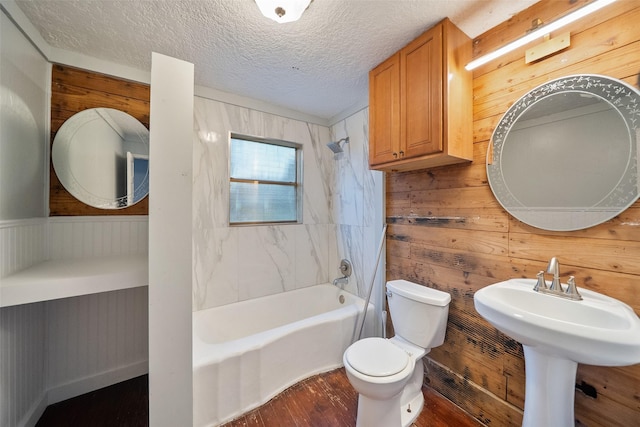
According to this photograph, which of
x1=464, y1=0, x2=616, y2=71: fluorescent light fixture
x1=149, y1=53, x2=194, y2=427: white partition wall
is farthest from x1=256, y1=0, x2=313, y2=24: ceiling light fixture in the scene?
x1=464, y1=0, x2=616, y2=71: fluorescent light fixture

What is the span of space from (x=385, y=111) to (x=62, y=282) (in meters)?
2.07

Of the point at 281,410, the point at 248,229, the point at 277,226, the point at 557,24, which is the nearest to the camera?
the point at 557,24

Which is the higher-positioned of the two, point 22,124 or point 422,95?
point 422,95

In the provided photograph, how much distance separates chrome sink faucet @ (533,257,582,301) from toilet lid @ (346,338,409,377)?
769mm

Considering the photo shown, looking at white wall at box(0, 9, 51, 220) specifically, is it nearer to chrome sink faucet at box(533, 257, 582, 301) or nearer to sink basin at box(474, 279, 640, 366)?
sink basin at box(474, 279, 640, 366)

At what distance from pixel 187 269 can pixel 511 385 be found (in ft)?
6.16

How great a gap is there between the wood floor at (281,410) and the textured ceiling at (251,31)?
2.37 meters

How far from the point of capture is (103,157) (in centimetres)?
177

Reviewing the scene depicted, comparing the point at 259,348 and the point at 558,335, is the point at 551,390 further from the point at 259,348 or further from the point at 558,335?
the point at 259,348

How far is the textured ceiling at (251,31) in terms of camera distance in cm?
126

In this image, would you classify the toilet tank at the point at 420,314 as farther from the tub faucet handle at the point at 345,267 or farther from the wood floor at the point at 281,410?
the tub faucet handle at the point at 345,267

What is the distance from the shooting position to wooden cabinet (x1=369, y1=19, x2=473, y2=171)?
4.47 ft

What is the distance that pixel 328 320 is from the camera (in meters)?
1.93

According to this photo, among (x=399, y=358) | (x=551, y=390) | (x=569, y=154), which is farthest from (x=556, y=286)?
(x=399, y=358)
